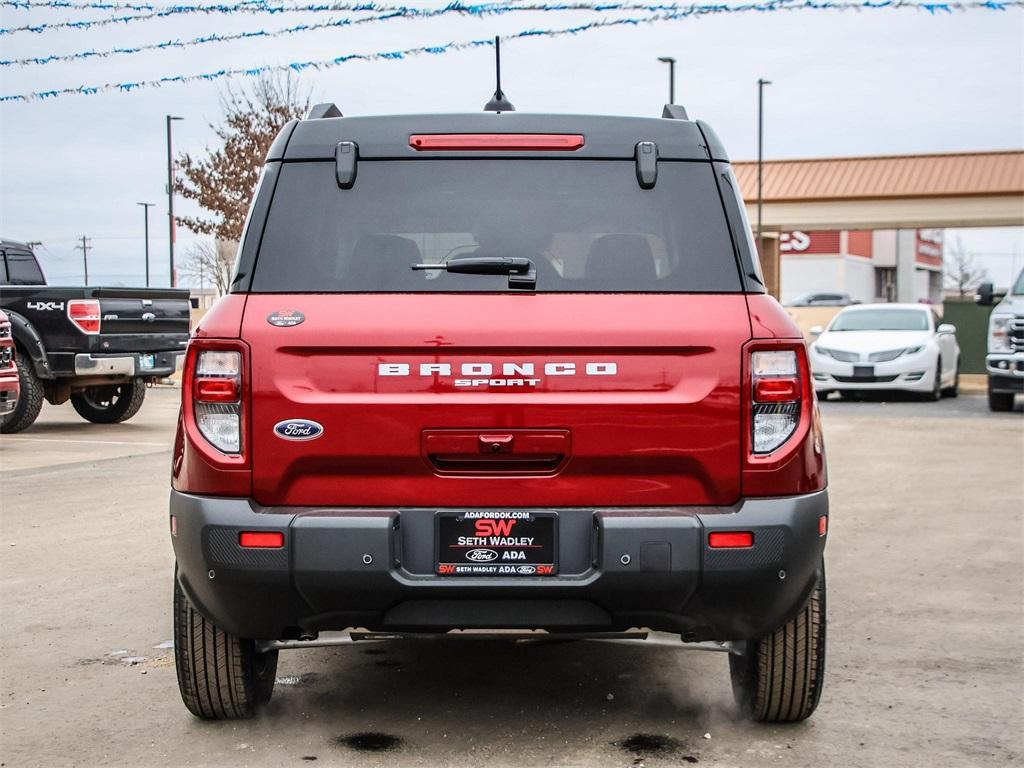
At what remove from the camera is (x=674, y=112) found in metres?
4.88

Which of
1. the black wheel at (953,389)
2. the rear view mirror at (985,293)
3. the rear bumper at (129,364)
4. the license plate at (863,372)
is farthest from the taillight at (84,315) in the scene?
the black wheel at (953,389)

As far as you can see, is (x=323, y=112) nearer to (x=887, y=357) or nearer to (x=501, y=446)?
(x=501, y=446)

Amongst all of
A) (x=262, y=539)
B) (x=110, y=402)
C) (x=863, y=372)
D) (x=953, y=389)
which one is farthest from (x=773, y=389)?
(x=953, y=389)

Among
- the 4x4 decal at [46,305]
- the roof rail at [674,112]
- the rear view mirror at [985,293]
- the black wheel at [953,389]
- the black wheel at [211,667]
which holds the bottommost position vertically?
the black wheel at [953,389]

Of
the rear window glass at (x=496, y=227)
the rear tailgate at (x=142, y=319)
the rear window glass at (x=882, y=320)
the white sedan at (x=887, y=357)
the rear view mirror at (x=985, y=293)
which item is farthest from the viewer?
the rear window glass at (x=882, y=320)

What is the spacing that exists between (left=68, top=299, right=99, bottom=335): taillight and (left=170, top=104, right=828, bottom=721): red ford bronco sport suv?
39.7 feet

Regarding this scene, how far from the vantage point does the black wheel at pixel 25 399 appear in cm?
1573

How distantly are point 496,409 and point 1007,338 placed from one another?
15188 millimetres

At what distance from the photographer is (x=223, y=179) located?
40.0m

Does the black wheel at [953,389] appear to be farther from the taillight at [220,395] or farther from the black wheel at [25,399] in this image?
the taillight at [220,395]

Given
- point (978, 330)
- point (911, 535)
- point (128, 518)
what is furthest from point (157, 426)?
point (978, 330)

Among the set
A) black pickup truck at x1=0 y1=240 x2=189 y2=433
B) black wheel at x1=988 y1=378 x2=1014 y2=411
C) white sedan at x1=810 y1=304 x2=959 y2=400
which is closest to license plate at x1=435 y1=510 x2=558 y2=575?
black pickup truck at x1=0 y1=240 x2=189 y2=433

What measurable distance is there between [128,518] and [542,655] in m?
4.73

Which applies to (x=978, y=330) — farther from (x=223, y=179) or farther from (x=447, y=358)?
(x=447, y=358)
